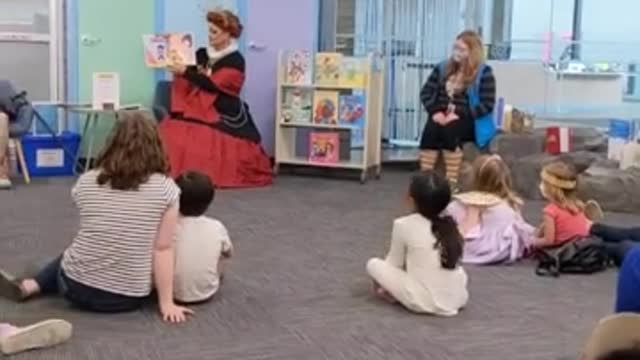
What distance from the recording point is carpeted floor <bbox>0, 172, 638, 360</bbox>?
3.45 m

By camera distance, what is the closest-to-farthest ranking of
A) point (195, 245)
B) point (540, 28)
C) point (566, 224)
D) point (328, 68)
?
point (195, 245) → point (566, 224) → point (328, 68) → point (540, 28)

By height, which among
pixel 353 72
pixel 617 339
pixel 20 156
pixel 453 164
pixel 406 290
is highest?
pixel 353 72

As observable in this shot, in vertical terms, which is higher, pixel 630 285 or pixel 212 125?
pixel 630 285

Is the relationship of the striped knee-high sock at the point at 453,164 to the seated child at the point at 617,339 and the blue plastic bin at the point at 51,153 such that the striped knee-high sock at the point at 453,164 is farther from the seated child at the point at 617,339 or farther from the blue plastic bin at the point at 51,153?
the seated child at the point at 617,339

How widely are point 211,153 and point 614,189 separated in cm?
293

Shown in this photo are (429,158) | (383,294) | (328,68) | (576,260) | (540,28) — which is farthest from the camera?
(540,28)

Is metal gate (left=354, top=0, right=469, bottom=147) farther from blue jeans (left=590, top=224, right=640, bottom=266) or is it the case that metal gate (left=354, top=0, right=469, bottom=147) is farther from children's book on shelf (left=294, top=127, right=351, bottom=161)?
blue jeans (left=590, top=224, right=640, bottom=266)

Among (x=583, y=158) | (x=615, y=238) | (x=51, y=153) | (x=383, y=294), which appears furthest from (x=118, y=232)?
(x=583, y=158)

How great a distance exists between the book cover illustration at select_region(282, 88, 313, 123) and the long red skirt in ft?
2.24

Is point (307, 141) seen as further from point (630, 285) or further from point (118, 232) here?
point (630, 285)

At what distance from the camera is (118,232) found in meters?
3.67

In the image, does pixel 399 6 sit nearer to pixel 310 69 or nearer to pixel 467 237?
pixel 310 69

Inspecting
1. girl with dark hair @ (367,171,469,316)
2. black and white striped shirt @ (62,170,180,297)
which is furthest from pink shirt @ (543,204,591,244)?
black and white striped shirt @ (62,170,180,297)

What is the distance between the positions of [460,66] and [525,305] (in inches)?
112
